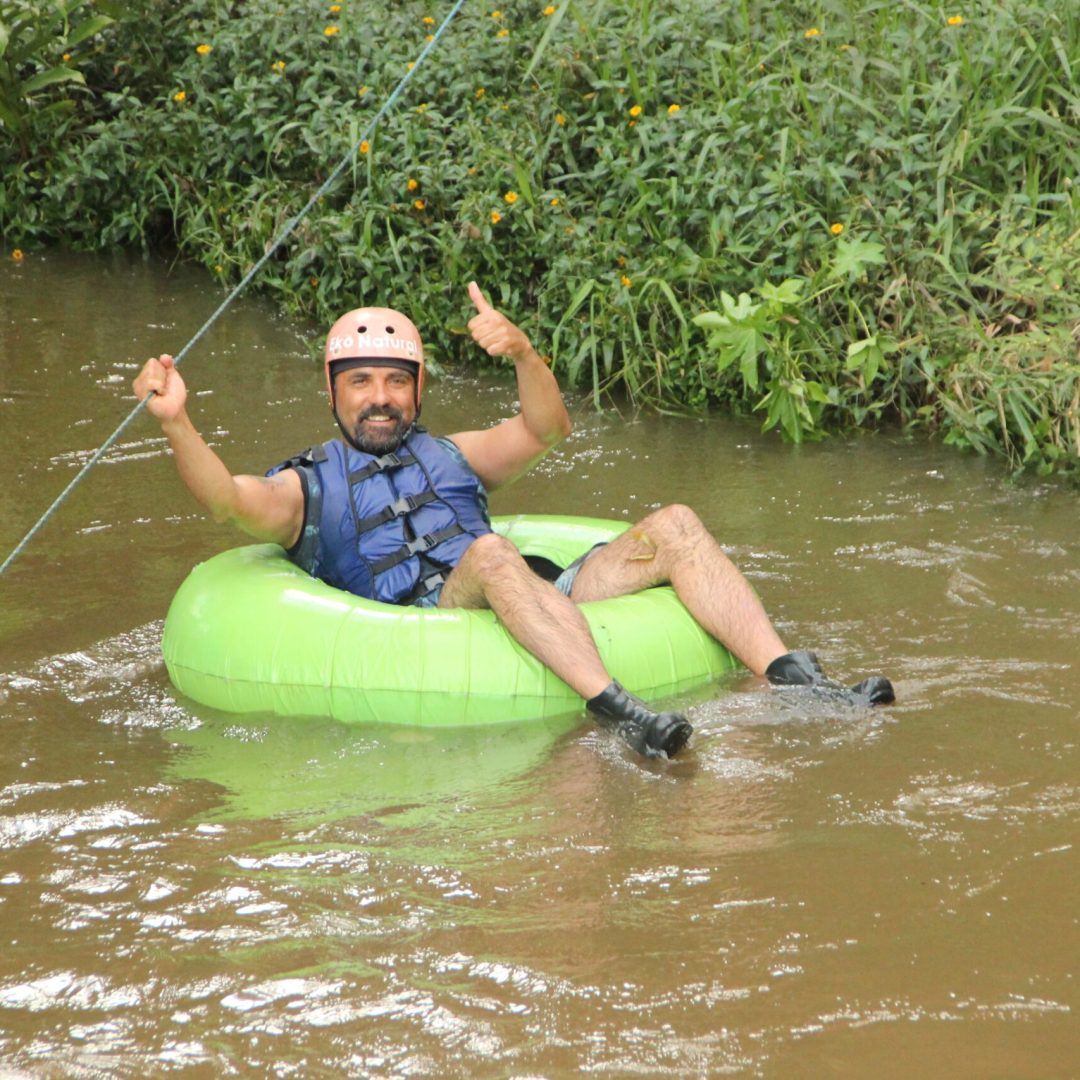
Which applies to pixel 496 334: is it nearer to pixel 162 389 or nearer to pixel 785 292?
pixel 162 389

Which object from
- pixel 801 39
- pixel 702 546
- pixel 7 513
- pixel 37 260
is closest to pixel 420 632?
pixel 702 546

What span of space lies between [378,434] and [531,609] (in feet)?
2.86

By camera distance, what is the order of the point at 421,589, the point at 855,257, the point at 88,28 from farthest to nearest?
1. the point at 88,28
2. the point at 855,257
3. the point at 421,589

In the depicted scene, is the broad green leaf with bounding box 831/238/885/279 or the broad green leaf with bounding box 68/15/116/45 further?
the broad green leaf with bounding box 68/15/116/45

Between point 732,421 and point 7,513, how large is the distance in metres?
3.09

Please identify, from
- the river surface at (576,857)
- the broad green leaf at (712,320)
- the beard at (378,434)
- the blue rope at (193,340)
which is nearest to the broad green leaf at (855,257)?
the broad green leaf at (712,320)

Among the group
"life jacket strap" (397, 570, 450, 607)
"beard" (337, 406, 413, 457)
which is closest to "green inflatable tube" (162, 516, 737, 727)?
"life jacket strap" (397, 570, 450, 607)

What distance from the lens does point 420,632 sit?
424 centimetres

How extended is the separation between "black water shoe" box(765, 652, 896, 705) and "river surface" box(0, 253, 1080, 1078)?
0.05m

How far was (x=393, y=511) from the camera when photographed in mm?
4727

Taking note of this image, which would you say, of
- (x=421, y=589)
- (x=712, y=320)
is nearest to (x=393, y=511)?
(x=421, y=589)

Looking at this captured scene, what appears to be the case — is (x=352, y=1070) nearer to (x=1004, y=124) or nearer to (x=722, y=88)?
(x=1004, y=124)

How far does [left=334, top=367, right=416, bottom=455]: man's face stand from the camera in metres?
4.80

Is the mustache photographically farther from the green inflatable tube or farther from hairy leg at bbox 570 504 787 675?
hairy leg at bbox 570 504 787 675
